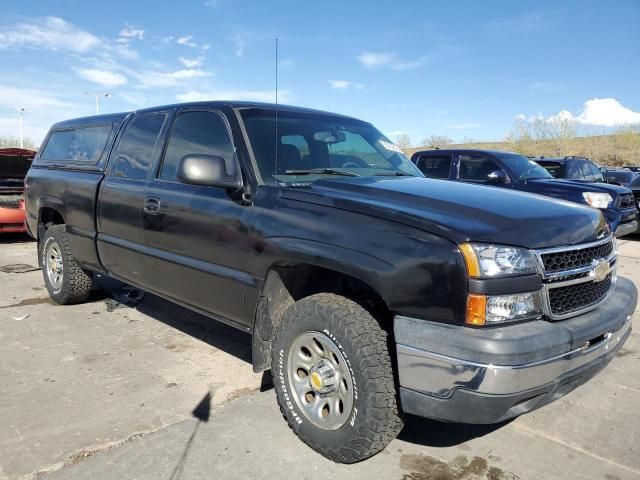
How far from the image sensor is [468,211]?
8.38ft

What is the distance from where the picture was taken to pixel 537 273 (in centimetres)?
232

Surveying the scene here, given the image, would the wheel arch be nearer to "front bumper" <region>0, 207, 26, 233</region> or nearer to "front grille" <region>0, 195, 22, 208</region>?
"front bumper" <region>0, 207, 26, 233</region>

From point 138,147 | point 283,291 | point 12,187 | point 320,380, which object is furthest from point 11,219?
point 320,380

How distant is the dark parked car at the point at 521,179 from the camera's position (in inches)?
333

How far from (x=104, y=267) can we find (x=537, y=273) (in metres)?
3.75

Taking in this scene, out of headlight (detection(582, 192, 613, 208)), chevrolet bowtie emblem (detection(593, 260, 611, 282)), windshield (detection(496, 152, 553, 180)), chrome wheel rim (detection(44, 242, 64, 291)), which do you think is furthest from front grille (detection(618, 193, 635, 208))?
chrome wheel rim (detection(44, 242, 64, 291))

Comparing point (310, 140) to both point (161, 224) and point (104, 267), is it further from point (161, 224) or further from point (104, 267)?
point (104, 267)

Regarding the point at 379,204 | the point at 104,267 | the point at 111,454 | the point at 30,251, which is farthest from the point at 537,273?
the point at 30,251

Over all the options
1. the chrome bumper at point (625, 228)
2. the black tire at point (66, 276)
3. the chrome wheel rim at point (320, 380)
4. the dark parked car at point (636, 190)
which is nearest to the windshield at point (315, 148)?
the chrome wheel rim at point (320, 380)

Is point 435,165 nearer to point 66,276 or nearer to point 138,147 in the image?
point 138,147

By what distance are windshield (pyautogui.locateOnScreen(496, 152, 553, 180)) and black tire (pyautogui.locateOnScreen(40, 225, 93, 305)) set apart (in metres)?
6.83

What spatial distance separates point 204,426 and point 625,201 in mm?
9412

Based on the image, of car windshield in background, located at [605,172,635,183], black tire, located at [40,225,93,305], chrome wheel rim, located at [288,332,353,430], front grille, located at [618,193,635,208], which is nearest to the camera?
chrome wheel rim, located at [288,332,353,430]

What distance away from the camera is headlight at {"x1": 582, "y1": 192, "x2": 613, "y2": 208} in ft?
27.8
